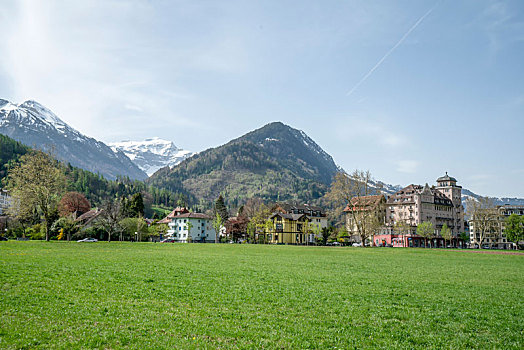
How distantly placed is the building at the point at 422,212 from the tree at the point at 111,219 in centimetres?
8490

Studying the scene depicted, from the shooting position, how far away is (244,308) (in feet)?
47.8

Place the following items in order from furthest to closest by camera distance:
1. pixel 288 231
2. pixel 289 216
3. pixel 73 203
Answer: pixel 289 216 < pixel 288 231 < pixel 73 203

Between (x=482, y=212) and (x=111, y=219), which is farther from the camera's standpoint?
(x=482, y=212)

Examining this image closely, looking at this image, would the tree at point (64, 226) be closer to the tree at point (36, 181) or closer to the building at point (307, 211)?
the tree at point (36, 181)

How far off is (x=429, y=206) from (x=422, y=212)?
535 centimetres

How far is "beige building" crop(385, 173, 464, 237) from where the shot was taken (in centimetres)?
14264

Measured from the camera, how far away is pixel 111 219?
88.1 metres

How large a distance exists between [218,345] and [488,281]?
22623 millimetres

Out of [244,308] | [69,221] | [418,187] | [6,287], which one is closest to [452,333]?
[244,308]

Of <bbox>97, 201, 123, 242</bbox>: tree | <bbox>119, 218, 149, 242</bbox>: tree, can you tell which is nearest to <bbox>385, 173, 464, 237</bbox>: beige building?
<bbox>119, 218, 149, 242</bbox>: tree

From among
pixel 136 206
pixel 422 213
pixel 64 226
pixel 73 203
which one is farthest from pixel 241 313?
pixel 422 213

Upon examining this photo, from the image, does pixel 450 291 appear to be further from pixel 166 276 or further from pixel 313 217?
pixel 313 217

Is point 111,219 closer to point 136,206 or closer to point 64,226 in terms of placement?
point 64,226

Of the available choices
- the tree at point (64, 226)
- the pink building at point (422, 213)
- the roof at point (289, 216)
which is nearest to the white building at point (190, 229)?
the roof at point (289, 216)
